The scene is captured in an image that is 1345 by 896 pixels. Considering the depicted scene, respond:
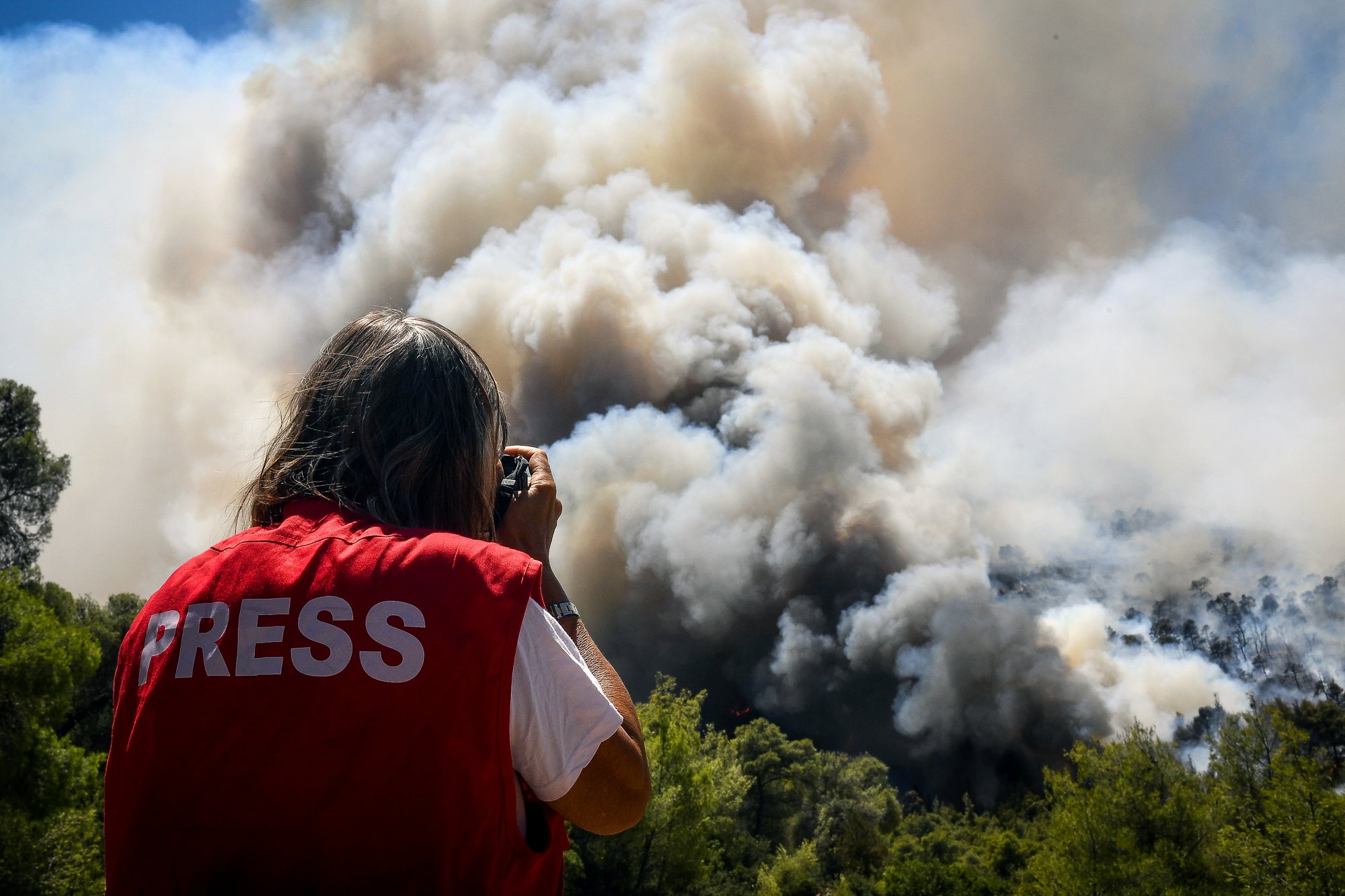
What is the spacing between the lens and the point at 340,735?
111 centimetres

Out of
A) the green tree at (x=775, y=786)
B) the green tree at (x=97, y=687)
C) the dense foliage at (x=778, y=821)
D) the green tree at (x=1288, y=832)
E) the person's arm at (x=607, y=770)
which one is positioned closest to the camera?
the person's arm at (x=607, y=770)

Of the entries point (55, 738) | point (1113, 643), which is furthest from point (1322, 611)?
point (55, 738)

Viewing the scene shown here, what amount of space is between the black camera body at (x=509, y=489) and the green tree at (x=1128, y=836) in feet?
61.6

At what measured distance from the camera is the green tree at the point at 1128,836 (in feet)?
56.1

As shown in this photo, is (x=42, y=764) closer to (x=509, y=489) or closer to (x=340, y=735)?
(x=509, y=489)

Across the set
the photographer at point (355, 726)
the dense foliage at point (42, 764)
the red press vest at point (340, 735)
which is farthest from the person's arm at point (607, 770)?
the dense foliage at point (42, 764)

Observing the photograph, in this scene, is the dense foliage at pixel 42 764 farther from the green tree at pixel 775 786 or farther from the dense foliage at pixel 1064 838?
the green tree at pixel 775 786

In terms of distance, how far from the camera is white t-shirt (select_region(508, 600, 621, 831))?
46.3 inches

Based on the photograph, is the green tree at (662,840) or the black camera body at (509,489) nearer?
the black camera body at (509,489)

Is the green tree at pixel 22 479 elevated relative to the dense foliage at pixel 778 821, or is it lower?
elevated

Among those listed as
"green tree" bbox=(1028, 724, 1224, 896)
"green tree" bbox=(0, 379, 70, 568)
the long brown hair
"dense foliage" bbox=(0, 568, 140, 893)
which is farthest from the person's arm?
"green tree" bbox=(0, 379, 70, 568)

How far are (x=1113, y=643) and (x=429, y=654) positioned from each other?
58768mm

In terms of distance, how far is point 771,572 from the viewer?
4594 centimetres

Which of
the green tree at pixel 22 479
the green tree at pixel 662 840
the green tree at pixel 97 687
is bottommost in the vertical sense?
the green tree at pixel 662 840
